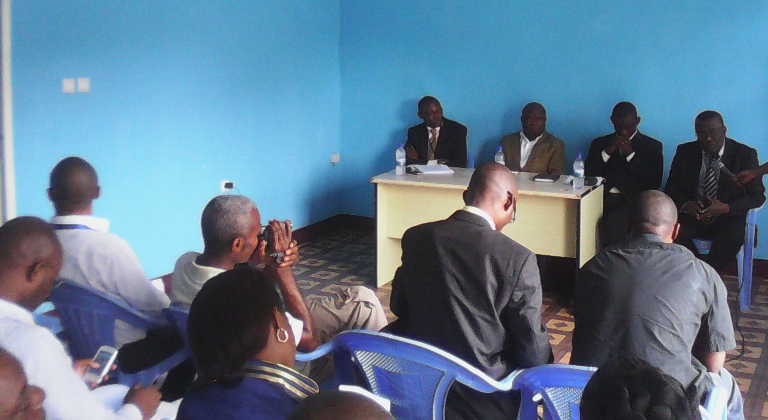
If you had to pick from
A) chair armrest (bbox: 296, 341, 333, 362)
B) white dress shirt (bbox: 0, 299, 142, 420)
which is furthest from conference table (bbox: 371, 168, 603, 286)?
white dress shirt (bbox: 0, 299, 142, 420)

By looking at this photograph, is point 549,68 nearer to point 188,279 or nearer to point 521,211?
point 521,211

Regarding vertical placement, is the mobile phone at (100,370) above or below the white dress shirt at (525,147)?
below

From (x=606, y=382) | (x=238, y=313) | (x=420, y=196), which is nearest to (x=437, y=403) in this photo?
(x=238, y=313)

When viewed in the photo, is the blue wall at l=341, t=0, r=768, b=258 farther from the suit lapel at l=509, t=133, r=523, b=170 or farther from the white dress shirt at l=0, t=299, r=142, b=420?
the white dress shirt at l=0, t=299, r=142, b=420

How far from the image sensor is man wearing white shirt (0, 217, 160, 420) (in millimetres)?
1798

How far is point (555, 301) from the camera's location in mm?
5273

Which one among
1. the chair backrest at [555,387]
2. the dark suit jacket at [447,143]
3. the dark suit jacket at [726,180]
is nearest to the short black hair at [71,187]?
the chair backrest at [555,387]

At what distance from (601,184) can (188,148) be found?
288 centimetres

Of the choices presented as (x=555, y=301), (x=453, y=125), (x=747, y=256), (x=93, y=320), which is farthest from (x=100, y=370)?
(x=453, y=125)

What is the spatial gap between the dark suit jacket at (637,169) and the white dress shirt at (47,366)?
14.7 ft

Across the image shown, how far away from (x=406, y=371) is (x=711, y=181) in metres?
3.68

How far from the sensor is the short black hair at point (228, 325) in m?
1.56

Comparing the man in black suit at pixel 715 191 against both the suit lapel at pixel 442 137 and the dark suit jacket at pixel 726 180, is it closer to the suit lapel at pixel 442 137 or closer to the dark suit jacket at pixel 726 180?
the dark suit jacket at pixel 726 180

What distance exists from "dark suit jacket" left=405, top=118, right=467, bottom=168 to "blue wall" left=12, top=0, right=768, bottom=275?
297mm
